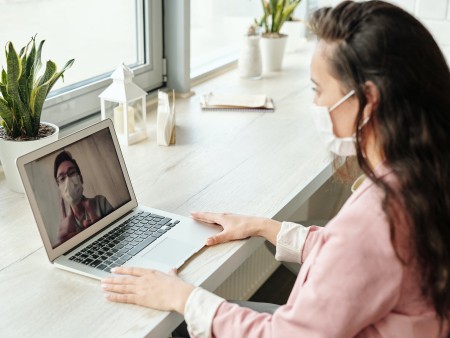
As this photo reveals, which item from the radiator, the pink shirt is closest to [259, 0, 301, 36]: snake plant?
the radiator

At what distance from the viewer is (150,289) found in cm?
112

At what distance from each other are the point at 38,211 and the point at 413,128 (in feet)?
2.17

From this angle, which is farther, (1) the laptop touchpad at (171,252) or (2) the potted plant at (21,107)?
(2) the potted plant at (21,107)

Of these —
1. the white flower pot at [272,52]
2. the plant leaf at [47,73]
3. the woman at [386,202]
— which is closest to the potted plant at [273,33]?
the white flower pot at [272,52]

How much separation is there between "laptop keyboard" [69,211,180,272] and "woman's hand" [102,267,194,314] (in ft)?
0.20

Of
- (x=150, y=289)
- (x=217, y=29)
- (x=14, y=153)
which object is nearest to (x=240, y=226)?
(x=150, y=289)

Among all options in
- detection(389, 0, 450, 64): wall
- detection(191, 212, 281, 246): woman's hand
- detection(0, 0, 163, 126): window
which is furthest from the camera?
detection(389, 0, 450, 64): wall

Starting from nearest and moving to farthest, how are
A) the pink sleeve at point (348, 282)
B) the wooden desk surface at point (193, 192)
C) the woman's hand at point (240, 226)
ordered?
the pink sleeve at point (348, 282) → the wooden desk surface at point (193, 192) → the woman's hand at point (240, 226)

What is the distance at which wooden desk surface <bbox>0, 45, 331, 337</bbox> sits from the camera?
3.52ft

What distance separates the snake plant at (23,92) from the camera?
4.75 ft

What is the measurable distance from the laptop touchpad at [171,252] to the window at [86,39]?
673mm

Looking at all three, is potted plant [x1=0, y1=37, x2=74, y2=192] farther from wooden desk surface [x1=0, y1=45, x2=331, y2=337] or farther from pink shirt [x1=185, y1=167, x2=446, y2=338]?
pink shirt [x1=185, y1=167, x2=446, y2=338]

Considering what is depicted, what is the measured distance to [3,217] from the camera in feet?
4.58

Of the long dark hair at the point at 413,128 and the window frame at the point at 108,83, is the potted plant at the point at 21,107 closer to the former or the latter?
the window frame at the point at 108,83
